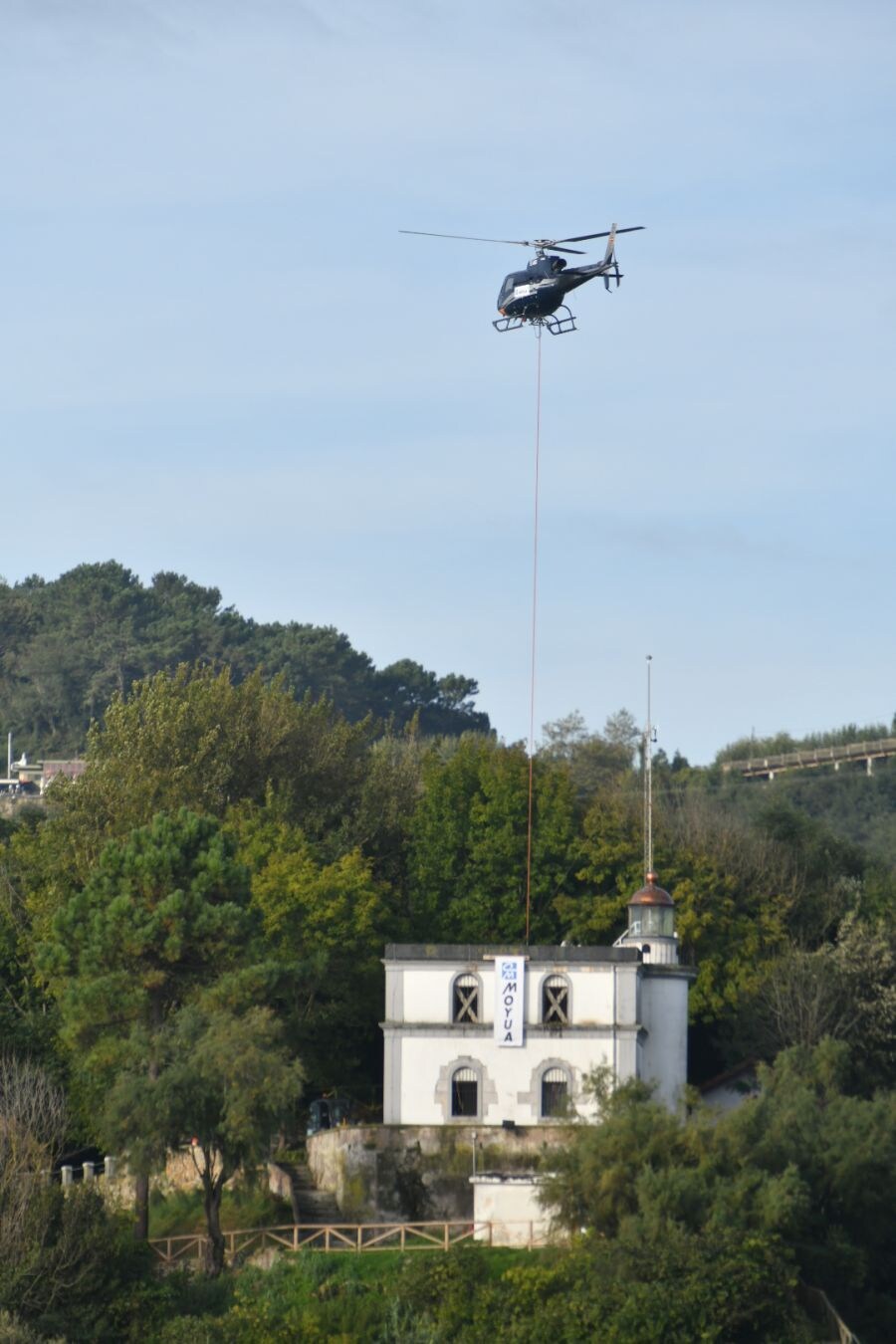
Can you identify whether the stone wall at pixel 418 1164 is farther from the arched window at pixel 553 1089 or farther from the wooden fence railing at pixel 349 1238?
the wooden fence railing at pixel 349 1238

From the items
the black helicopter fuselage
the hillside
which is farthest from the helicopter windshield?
the hillside

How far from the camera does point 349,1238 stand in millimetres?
49531

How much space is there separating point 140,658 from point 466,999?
98935 millimetres

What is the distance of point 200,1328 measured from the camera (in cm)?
4481

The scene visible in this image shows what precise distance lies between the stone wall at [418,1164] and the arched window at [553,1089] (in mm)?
607

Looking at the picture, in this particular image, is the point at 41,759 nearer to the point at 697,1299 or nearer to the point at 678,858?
the point at 678,858

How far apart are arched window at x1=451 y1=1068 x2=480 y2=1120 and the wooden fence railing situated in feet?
11.3

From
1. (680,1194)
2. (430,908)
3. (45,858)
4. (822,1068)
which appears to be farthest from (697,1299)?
(45,858)

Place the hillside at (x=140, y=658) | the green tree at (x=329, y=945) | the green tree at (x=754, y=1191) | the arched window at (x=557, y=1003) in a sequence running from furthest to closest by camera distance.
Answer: the hillside at (x=140, y=658)
the green tree at (x=329, y=945)
the arched window at (x=557, y=1003)
the green tree at (x=754, y=1191)

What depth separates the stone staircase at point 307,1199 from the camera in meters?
51.4

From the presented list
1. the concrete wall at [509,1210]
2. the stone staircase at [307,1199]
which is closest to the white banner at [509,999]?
the concrete wall at [509,1210]

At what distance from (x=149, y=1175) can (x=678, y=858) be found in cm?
2300

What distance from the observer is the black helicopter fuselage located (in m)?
58.1

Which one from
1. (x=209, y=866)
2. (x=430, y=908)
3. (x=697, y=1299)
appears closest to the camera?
(x=697, y=1299)
